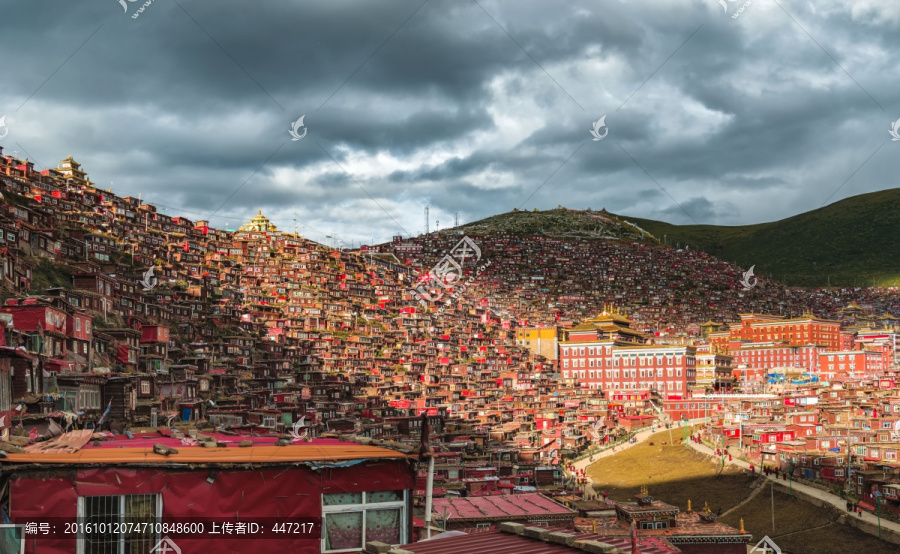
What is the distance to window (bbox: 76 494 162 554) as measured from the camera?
8.66 m

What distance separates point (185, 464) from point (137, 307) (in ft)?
216

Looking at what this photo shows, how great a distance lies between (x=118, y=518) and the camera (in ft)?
28.7

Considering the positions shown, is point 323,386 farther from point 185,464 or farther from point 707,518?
point 185,464

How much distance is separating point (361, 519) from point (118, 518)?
96.1 inches

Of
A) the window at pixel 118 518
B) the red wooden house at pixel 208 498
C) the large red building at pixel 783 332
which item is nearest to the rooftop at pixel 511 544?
the red wooden house at pixel 208 498

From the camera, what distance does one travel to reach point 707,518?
1923 inches

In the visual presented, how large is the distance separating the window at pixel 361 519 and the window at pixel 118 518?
170 cm

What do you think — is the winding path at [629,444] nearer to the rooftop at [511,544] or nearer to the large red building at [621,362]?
the large red building at [621,362]

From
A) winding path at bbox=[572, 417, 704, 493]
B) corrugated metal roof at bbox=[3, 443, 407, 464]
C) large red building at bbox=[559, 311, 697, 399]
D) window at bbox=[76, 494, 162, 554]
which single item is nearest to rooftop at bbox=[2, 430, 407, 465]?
corrugated metal roof at bbox=[3, 443, 407, 464]

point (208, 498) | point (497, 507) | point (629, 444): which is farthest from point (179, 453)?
point (629, 444)

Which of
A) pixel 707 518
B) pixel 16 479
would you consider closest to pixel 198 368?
pixel 707 518

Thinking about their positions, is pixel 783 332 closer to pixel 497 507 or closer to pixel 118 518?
pixel 497 507

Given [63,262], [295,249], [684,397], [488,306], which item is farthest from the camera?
[488,306]

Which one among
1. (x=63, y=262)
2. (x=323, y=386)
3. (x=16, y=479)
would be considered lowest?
(x=323, y=386)
